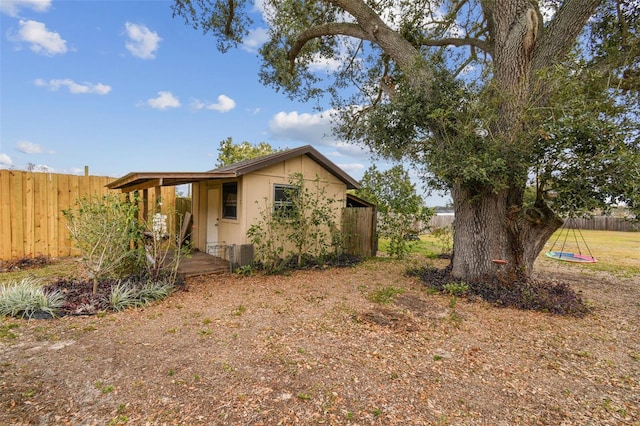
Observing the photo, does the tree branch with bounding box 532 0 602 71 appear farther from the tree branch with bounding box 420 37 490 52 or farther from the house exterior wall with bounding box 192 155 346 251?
the house exterior wall with bounding box 192 155 346 251

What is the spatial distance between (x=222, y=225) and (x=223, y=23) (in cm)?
569

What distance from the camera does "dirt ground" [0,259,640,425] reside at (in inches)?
90.9

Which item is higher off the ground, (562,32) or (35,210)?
(562,32)

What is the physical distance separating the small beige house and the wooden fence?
1305 mm

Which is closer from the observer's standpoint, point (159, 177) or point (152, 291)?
point (152, 291)

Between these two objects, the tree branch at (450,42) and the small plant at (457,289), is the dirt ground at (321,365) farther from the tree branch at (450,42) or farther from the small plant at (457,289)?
the tree branch at (450,42)

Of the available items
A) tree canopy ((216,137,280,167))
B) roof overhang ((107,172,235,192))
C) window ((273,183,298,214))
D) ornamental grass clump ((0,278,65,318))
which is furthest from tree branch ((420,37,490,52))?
tree canopy ((216,137,280,167))

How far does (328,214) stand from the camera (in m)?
8.66

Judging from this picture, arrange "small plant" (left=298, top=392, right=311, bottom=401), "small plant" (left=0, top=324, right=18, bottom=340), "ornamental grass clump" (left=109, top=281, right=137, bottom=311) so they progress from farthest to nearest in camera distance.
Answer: "ornamental grass clump" (left=109, top=281, right=137, bottom=311), "small plant" (left=0, top=324, right=18, bottom=340), "small plant" (left=298, top=392, right=311, bottom=401)

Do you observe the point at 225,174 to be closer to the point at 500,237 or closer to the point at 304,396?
the point at 304,396

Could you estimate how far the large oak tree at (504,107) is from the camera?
421 cm

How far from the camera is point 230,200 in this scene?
7996 mm

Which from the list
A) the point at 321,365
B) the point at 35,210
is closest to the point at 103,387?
the point at 321,365

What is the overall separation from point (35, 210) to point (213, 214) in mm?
4009
